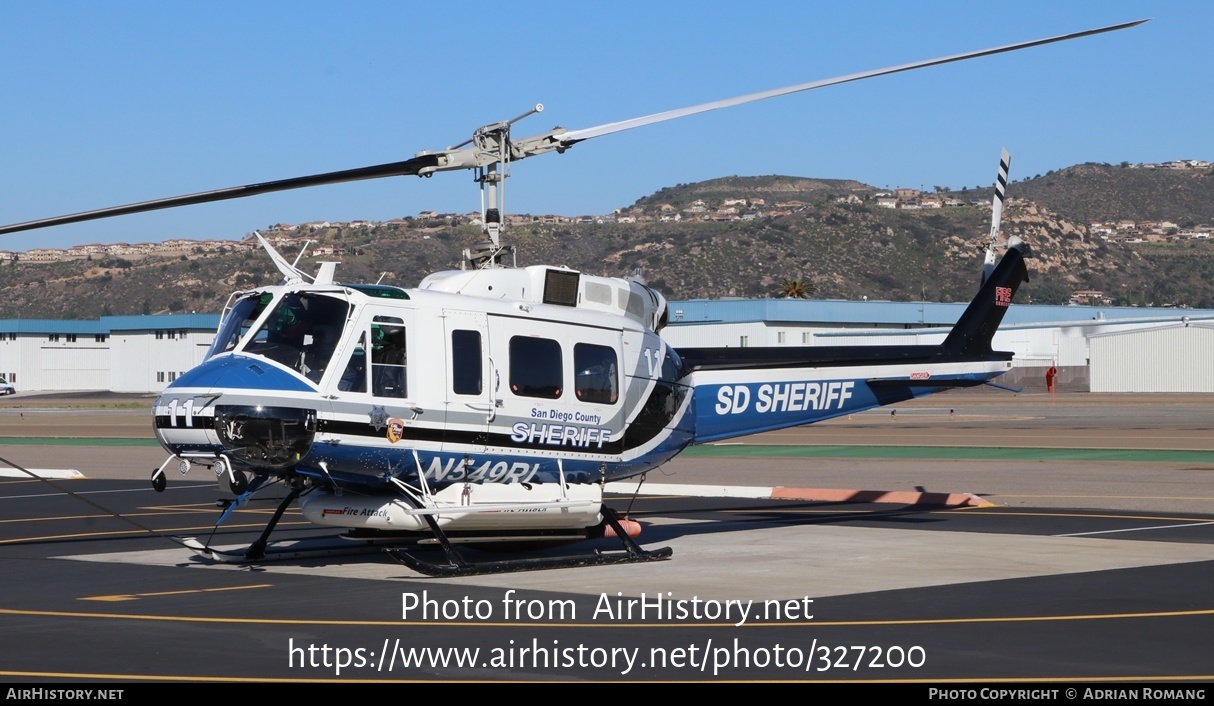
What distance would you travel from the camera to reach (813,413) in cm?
1845

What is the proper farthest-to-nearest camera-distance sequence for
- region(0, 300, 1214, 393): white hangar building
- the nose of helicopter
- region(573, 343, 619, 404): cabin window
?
1. region(0, 300, 1214, 393): white hangar building
2. region(573, 343, 619, 404): cabin window
3. the nose of helicopter

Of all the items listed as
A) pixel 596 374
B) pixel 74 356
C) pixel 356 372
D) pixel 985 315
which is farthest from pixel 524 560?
pixel 74 356

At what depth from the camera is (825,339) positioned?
312ft

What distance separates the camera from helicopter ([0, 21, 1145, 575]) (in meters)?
13.5

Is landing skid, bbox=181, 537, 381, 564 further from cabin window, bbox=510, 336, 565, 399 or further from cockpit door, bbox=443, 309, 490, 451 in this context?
cabin window, bbox=510, 336, 565, 399

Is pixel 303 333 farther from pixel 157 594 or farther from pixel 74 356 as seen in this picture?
pixel 74 356

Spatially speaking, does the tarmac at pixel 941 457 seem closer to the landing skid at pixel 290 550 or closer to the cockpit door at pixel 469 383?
the landing skid at pixel 290 550

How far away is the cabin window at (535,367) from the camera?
15156mm

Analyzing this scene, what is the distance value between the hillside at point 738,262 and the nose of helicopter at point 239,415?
407ft

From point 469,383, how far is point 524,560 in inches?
76.1

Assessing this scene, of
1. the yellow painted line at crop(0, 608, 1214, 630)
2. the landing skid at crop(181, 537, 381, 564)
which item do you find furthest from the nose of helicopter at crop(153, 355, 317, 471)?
the yellow painted line at crop(0, 608, 1214, 630)

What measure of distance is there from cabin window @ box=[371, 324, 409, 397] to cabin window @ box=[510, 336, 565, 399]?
1.30 m

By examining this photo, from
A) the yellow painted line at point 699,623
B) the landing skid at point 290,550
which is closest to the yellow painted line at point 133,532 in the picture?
the landing skid at point 290,550

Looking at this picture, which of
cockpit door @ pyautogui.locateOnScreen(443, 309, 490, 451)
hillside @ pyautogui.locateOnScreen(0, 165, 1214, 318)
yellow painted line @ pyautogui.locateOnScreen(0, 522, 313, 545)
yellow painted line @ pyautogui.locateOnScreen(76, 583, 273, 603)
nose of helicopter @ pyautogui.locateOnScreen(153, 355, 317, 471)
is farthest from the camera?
hillside @ pyautogui.locateOnScreen(0, 165, 1214, 318)
